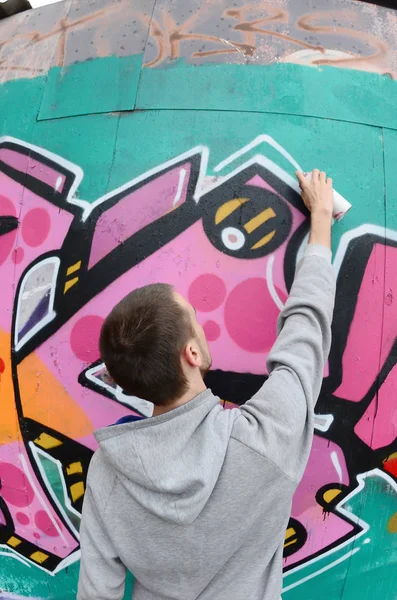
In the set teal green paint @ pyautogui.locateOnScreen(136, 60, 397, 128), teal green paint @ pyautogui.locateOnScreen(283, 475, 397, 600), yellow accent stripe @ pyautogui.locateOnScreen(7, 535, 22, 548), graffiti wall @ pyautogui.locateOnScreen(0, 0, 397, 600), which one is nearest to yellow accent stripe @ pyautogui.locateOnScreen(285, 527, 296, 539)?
graffiti wall @ pyautogui.locateOnScreen(0, 0, 397, 600)

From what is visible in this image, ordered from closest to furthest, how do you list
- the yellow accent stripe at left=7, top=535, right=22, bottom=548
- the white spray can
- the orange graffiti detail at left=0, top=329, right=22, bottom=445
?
the white spray can → the orange graffiti detail at left=0, top=329, right=22, bottom=445 → the yellow accent stripe at left=7, top=535, right=22, bottom=548

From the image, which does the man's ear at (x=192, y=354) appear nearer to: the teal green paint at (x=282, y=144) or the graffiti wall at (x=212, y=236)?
the graffiti wall at (x=212, y=236)

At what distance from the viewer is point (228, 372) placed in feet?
7.46

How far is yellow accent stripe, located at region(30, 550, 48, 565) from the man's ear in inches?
59.6

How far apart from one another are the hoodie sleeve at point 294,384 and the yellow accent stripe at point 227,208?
18.1 inches

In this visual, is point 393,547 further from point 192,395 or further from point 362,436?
point 192,395

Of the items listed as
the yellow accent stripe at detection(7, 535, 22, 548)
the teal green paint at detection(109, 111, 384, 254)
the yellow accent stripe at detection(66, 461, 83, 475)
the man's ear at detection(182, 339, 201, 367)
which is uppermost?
the teal green paint at detection(109, 111, 384, 254)

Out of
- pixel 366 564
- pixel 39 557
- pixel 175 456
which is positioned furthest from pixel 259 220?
pixel 39 557

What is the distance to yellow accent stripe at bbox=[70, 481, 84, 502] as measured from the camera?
2.43 m

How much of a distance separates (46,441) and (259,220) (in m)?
1.37

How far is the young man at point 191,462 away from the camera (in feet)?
5.39

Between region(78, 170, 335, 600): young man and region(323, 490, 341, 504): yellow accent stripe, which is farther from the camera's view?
region(323, 490, 341, 504): yellow accent stripe

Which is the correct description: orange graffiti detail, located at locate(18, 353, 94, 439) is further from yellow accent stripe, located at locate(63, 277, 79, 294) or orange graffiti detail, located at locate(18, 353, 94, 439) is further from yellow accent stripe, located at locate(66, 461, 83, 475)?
yellow accent stripe, located at locate(63, 277, 79, 294)

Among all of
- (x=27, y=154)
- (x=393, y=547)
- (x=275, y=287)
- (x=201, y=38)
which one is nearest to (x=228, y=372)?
(x=275, y=287)
